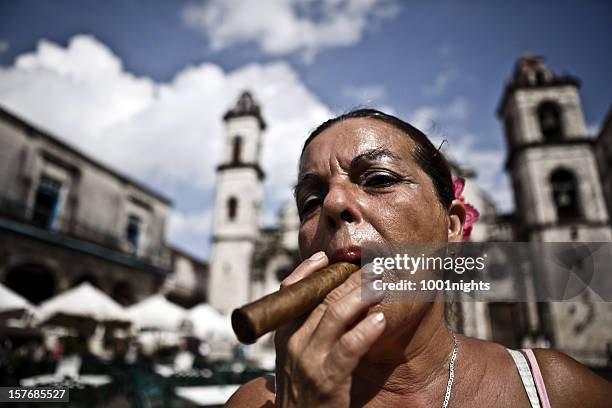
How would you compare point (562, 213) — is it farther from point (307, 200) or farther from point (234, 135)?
point (307, 200)

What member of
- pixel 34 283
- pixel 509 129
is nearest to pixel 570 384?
pixel 34 283

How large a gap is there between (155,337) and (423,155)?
21.9 m

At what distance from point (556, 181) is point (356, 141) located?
22483mm

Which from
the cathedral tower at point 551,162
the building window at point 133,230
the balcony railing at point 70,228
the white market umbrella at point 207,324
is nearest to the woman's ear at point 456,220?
the white market umbrella at point 207,324

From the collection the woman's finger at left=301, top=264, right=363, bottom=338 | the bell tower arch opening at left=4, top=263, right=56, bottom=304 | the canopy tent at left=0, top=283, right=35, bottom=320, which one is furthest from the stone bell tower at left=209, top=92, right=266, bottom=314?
the woman's finger at left=301, top=264, right=363, bottom=338

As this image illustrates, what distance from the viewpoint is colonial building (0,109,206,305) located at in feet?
54.6

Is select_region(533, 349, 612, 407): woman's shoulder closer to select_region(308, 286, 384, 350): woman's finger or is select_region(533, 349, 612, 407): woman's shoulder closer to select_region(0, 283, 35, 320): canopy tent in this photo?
select_region(308, 286, 384, 350): woman's finger

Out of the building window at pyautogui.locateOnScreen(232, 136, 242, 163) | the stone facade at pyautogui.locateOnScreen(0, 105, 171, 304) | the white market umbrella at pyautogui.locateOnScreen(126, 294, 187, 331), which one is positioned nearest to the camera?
the white market umbrella at pyautogui.locateOnScreen(126, 294, 187, 331)

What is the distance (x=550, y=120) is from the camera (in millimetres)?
20219

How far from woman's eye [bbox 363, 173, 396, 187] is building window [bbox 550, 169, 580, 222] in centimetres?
2154

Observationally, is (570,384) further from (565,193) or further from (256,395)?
(565,193)

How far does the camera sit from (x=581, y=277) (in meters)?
1.49

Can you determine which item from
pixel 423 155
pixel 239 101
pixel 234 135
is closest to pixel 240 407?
pixel 423 155

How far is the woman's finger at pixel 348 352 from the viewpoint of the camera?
2.82ft
